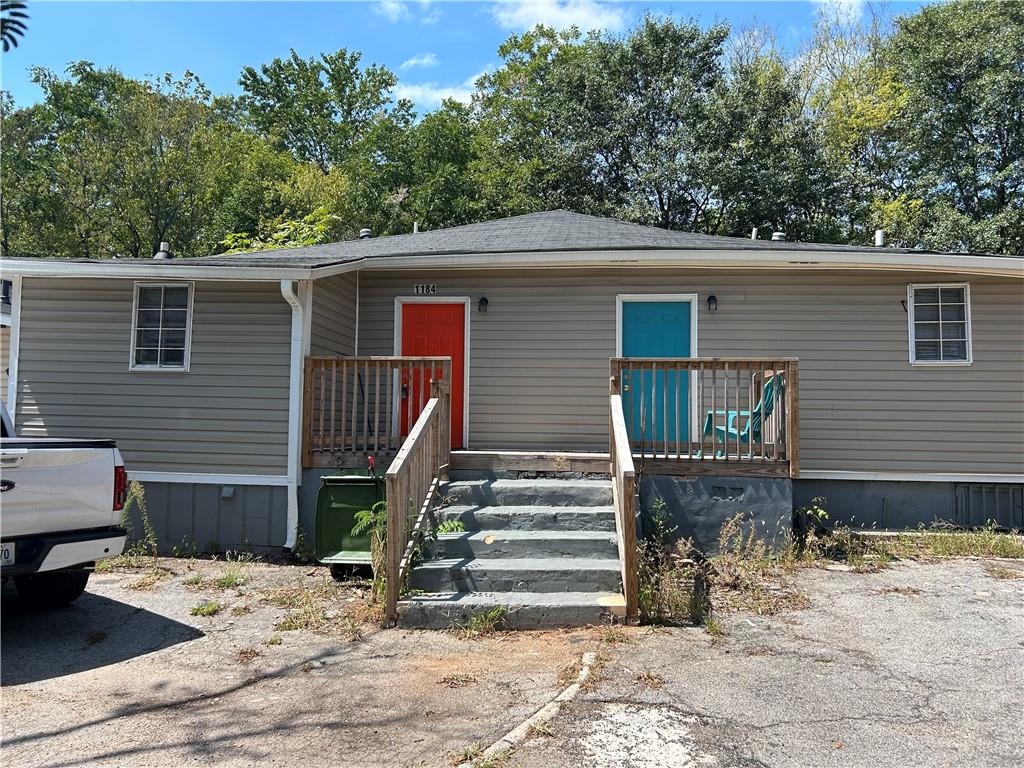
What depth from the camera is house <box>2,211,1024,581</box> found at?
7.33m

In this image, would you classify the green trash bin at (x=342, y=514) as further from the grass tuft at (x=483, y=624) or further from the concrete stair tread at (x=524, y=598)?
the grass tuft at (x=483, y=624)

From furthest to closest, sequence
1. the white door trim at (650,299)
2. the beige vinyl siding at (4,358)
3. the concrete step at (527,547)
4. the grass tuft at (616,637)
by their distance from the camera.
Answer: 1. the beige vinyl siding at (4,358)
2. the white door trim at (650,299)
3. the concrete step at (527,547)
4. the grass tuft at (616,637)

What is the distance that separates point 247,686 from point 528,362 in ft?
16.9

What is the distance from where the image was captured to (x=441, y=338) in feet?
28.0

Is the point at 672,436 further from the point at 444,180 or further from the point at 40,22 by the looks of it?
the point at 444,180

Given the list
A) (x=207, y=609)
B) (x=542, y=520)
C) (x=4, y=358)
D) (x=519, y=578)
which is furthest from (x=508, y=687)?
(x=4, y=358)

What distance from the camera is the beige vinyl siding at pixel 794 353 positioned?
7844mm

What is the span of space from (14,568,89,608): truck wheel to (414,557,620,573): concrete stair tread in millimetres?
2617

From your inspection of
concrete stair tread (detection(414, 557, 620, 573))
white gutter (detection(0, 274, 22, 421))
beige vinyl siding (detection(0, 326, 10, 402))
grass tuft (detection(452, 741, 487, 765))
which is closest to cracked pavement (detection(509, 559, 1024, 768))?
grass tuft (detection(452, 741, 487, 765))

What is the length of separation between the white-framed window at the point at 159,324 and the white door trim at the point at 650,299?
16.1 feet

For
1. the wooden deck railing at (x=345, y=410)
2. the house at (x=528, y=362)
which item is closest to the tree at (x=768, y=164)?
the house at (x=528, y=362)

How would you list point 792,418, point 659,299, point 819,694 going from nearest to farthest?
point 819,694 → point 792,418 → point 659,299

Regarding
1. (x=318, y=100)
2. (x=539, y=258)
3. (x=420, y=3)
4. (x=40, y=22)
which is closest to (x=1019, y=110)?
(x=420, y=3)

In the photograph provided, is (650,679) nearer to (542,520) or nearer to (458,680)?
(458,680)
